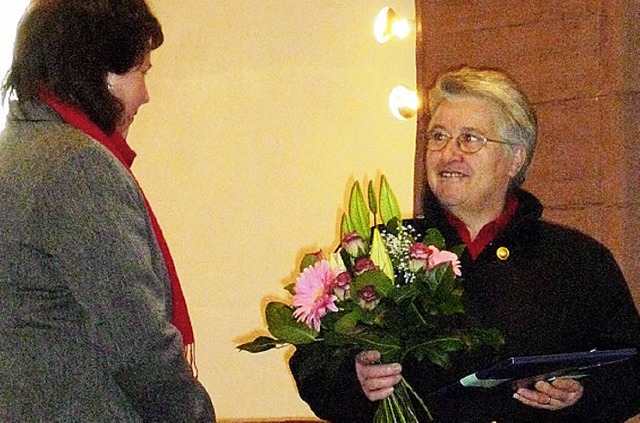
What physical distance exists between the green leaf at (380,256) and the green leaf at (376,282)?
0.03m

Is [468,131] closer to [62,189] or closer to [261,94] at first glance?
[62,189]

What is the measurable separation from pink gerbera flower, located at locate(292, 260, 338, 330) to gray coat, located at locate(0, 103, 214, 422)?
222mm

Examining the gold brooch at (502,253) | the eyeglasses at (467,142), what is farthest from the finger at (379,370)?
the eyeglasses at (467,142)

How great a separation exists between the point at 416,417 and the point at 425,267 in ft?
0.97

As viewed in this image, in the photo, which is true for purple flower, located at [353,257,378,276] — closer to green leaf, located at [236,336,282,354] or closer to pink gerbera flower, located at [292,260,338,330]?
pink gerbera flower, located at [292,260,338,330]

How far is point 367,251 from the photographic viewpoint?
1.93m

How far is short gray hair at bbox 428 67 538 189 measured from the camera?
89.7 inches

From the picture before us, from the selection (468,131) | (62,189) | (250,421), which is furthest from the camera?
(250,421)

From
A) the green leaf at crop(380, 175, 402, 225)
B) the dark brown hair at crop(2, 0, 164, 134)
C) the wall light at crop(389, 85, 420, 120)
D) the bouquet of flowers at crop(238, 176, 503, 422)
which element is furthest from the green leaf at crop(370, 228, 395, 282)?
the wall light at crop(389, 85, 420, 120)

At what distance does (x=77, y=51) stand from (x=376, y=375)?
2.47 feet

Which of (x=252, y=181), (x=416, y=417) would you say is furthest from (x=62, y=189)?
(x=252, y=181)

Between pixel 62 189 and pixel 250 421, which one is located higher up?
pixel 62 189

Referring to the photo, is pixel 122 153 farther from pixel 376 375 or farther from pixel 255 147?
pixel 255 147

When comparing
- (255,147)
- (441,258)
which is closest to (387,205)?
(441,258)
